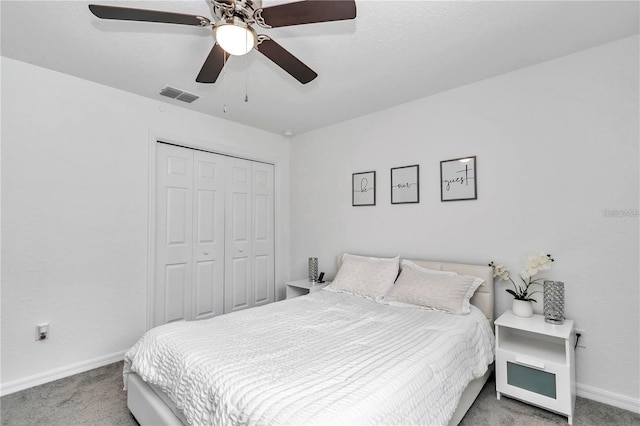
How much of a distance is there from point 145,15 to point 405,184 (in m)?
2.54

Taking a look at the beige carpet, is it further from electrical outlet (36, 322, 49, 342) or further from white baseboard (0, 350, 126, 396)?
electrical outlet (36, 322, 49, 342)

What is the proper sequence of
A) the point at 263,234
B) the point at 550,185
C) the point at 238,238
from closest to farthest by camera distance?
1. the point at 550,185
2. the point at 238,238
3. the point at 263,234

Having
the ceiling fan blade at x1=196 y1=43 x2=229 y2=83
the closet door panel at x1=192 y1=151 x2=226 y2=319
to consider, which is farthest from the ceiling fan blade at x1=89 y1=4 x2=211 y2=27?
the closet door panel at x1=192 y1=151 x2=226 y2=319

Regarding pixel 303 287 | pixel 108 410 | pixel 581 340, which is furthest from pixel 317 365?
pixel 581 340

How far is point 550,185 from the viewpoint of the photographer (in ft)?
7.83

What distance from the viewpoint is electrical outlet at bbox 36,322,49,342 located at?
2.45 m

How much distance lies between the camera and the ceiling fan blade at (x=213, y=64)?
5.62 ft

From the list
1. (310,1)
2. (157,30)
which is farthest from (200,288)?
(310,1)

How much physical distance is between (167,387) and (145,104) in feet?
8.69

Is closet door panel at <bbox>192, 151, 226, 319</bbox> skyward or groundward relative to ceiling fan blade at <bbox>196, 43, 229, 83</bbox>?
groundward

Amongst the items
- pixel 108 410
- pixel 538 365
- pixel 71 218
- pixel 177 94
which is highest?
pixel 177 94

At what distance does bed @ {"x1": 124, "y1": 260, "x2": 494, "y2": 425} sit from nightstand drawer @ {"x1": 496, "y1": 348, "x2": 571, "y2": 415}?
4.8 inches

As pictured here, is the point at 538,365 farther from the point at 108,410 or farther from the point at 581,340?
the point at 108,410

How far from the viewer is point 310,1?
133 centimetres
